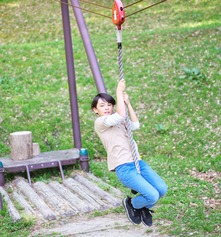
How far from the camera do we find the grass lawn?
7.59 meters

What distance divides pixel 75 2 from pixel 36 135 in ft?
10.3

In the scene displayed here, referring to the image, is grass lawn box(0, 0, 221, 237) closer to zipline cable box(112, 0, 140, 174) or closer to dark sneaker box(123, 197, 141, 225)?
dark sneaker box(123, 197, 141, 225)

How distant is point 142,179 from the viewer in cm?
534

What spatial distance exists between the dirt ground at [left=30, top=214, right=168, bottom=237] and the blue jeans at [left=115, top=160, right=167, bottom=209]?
843 millimetres

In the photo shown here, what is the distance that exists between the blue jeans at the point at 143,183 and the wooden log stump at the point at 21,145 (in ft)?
12.5

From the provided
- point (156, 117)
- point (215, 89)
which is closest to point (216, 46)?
point (215, 89)

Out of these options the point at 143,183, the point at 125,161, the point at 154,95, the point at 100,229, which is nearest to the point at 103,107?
the point at 125,161

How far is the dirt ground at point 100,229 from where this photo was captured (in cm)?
628

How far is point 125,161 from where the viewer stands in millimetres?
5445

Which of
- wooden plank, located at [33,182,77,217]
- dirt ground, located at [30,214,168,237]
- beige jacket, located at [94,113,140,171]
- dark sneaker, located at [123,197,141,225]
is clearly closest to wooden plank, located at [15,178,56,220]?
wooden plank, located at [33,182,77,217]

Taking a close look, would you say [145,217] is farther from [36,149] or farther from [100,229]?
[36,149]

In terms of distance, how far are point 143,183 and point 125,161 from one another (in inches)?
12.1

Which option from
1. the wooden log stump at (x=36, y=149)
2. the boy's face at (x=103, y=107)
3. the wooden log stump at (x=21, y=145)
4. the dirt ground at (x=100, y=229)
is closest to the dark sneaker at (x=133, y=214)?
the dirt ground at (x=100, y=229)

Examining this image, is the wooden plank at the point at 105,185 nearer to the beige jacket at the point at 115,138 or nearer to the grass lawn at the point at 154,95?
the grass lawn at the point at 154,95
